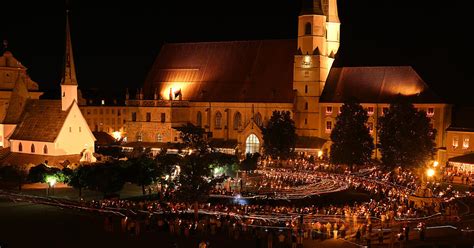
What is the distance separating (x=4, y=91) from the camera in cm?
8312

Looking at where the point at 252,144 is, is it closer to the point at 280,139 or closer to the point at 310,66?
the point at 280,139

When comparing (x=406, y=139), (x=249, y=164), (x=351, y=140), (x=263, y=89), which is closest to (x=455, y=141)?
(x=406, y=139)

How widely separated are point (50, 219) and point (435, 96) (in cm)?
4629

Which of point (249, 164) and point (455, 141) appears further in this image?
point (455, 141)

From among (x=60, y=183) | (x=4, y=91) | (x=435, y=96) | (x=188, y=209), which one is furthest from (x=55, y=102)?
(x=435, y=96)

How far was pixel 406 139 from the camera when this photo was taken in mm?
57438

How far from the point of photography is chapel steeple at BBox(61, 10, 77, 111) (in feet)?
208

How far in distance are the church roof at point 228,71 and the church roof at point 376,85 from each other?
567 cm

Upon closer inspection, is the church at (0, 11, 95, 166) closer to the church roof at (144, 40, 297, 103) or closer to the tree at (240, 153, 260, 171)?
the tree at (240, 153, 260, 171)

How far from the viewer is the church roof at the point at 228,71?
3191 inches

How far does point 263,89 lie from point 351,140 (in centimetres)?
2117

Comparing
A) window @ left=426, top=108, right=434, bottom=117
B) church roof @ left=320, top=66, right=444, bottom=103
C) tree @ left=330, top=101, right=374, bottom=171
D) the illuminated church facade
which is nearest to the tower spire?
the illuminated church facade

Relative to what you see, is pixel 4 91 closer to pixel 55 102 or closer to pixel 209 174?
pixel 55 102

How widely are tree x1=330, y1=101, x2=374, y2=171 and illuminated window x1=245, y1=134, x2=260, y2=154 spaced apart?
619 inches
